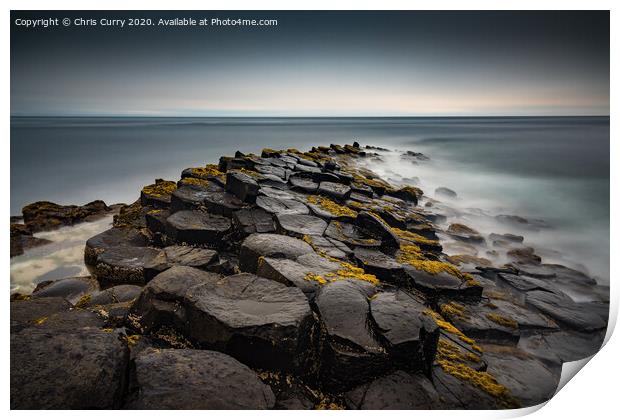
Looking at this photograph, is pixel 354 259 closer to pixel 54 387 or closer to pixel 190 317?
pixel 190 317

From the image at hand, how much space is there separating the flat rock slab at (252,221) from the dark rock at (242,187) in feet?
1.20

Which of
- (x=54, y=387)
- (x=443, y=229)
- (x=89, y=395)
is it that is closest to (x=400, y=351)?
(x=89, y=395)

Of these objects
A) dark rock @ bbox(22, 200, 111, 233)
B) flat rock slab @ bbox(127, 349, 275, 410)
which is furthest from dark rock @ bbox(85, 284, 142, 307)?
dark rock @ bbox(22, 200, 111, 233)

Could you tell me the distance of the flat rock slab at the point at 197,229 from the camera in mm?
4141

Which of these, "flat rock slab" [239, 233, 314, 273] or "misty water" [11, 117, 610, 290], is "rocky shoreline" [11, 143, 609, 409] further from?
"misty water" [11, 117, 610, 290]

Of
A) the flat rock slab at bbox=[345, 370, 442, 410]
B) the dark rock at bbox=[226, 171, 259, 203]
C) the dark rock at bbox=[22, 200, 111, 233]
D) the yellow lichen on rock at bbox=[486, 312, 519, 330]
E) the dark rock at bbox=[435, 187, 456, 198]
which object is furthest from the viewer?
the dark rock at bbox=[435, 187, 456, 198]

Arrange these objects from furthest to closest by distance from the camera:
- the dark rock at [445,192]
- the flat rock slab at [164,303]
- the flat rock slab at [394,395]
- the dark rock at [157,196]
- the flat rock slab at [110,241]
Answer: the dark rock at [445,192]
the dark rock at [157,196]
the flat rock slab at [110,241]
the flat rock slab at [164,303]
the flat rock slab at [394,395]

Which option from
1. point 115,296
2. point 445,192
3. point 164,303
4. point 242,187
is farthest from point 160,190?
point 445,192

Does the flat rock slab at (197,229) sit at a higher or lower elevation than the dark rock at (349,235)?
higher

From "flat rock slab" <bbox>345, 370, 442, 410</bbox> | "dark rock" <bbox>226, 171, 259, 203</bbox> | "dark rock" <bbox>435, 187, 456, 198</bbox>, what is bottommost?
"dark rock" <bbox>435, 187, 456, 198</bbox>

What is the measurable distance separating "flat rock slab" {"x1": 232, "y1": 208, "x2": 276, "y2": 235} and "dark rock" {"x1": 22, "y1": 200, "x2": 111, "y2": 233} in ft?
12.2

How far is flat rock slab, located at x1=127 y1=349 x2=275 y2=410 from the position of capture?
203 centimetres

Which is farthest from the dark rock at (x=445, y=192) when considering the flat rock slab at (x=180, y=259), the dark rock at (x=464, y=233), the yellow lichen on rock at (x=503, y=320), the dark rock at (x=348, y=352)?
the dark rock at (x=348, y=352)

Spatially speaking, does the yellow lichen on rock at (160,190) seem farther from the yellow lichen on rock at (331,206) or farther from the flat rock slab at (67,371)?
the flat rock slab at (67,371)
